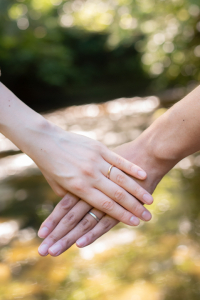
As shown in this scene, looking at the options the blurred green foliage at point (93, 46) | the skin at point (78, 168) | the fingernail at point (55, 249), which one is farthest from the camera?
the blurred green foliage at point (93, 46)

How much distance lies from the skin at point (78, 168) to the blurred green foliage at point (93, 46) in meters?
2.56

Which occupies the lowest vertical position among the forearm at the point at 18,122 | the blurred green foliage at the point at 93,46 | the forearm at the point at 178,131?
the blurred green foliage at the point at 93,46

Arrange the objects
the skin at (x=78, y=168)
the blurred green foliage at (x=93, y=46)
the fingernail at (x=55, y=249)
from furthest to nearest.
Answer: the blurred green foliage at (x=93, y=46) < the skin at (x=78, y=168) < the fingernail at (x=55, y=249)

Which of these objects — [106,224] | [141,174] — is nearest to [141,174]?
[141,174]

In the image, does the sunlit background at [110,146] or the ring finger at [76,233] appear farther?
the sunlit background at [110,146]

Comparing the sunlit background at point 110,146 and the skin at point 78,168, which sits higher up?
the skin at point 78,168

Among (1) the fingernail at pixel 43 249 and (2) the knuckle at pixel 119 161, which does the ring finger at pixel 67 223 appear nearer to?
(1) the fingernail at pixel 43 249

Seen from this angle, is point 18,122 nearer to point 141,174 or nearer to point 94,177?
point 94,177

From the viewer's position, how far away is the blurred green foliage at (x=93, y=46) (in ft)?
12.4

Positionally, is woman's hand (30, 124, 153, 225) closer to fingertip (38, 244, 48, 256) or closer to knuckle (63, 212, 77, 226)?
knuckle (63, 212, 77, 226)

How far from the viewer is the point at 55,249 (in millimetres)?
1021

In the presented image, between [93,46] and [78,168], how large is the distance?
10.5 meters

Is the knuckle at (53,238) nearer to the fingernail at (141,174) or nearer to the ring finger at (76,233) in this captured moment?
the ring finger at (76,233)

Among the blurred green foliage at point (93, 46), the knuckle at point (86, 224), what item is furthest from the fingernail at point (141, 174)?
the blurred green foliage at point (93, 46)
